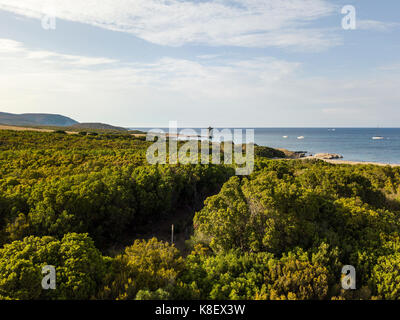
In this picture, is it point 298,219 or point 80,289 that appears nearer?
point 80,289

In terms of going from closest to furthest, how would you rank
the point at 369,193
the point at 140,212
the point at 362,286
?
the point at 362,286 → the point at 140,212 → the point at 369,193

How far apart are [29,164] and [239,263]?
66.2 ft

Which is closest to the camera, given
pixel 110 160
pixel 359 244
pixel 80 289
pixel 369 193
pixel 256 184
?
pixel 80 289

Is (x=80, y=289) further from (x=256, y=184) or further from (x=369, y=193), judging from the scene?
(x=369, y=193)

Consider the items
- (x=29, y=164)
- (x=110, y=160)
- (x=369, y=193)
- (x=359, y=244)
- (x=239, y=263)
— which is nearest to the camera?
(x=239, y=263)

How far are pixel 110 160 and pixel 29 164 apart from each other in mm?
6373

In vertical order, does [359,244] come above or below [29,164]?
below

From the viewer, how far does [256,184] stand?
12969 millimetres
